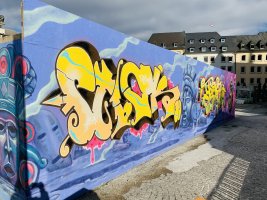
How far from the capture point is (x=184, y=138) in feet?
38.7

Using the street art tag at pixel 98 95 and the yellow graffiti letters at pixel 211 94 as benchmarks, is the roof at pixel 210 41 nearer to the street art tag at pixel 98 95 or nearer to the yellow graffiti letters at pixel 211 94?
the yellow graffiti letters at pixel 211 94

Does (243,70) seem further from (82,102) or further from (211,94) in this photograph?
(82,102)

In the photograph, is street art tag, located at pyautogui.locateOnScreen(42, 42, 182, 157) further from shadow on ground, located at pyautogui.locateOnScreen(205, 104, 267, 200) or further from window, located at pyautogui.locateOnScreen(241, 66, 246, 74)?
window, located at pyautogui.locateOnScreen(241, 66, 246, 74)

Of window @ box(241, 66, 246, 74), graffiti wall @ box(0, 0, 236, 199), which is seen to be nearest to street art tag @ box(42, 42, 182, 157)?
graffiti wall @ box(0, 0, 236, 199)

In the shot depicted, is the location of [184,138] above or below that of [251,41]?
below

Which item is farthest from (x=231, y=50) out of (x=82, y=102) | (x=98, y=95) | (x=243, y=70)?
(x=82, y=102)

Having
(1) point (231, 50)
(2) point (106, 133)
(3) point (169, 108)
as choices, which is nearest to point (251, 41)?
(1) point (231, 50)

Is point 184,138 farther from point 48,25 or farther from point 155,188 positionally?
point 48,25

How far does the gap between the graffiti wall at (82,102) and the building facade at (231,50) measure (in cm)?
5372

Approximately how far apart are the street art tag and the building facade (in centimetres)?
5380

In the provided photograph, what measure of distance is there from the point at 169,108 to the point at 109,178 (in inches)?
164

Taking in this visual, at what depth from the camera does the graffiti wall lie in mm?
5043

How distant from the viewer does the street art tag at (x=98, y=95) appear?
5.69 meters

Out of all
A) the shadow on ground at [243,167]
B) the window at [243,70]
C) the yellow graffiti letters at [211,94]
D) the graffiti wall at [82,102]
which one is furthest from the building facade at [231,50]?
the graffiti wall at [82,102]
